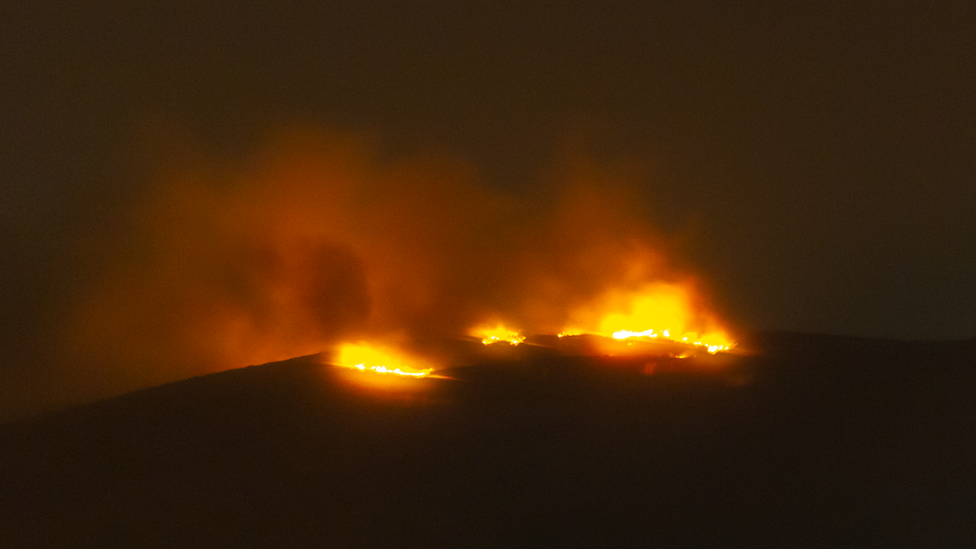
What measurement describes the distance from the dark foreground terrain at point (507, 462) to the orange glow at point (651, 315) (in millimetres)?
3189

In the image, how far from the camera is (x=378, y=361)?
7168mm

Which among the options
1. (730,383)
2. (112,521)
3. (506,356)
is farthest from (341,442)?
(730,383)

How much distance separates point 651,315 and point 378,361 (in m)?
4.71

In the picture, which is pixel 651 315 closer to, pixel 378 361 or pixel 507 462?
pixel 378 361

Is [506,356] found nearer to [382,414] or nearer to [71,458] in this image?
[382,414]

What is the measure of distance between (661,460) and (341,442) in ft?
7.04

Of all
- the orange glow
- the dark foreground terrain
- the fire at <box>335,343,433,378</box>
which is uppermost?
the orange glow

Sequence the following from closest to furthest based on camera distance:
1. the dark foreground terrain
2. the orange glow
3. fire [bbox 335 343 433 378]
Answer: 1. the dark foreground terrain
2. fire [bbox 335 343 433 378]
3. the orange glow

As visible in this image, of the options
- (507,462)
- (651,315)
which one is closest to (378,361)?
(507,462)

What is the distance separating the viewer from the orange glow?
33.0 ft

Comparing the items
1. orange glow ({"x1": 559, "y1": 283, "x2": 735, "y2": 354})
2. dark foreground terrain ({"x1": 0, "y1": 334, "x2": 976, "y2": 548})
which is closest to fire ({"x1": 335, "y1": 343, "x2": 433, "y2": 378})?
dark foreground terrain ({"x1": 0, "y1": 334, "x2": 976, "y2": 548})

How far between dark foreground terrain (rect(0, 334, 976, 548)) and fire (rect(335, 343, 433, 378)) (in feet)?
1.26

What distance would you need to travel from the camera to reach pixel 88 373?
10.4 meters

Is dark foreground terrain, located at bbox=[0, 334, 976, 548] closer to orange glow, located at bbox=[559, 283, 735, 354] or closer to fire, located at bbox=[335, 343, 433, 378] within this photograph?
fire, located at bbox=[335, 343, 433, 378]
